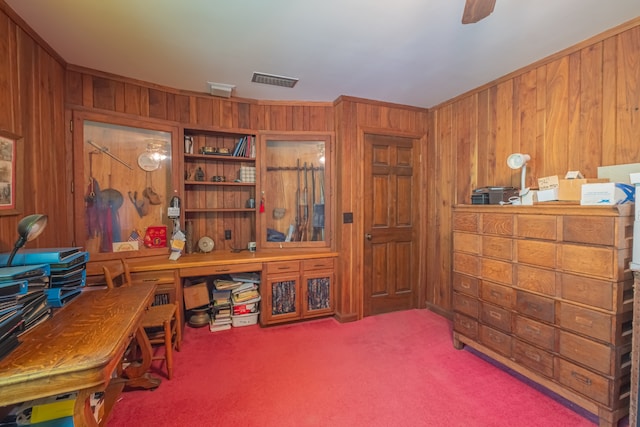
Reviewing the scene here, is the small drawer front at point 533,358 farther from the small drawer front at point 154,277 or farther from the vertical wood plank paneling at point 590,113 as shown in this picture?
the small drawer front at point 154,277

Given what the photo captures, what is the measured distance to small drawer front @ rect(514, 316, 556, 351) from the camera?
1.82 metres

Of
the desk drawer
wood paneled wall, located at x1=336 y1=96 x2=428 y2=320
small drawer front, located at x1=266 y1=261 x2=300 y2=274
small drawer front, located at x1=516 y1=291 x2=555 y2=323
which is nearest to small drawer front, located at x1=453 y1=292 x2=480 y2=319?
small drawer front, located at x1=516 y1=291 x2=555 y2=323

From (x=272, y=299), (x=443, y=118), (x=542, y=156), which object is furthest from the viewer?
(x=443, y=118)

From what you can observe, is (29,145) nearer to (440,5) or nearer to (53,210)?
(53,210)

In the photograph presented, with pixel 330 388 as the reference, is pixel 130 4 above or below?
above

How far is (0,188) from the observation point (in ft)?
5.10

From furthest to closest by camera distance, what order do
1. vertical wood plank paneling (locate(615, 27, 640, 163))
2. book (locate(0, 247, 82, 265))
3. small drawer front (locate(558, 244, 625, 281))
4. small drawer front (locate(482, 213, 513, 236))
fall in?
small drawer front (locate(482, 213, 513, 236)), vertical wood plank paneling (locate(615, 27, 640, 163)), small drawer front (locate(558, 244, 625, 281)), book (locate(0, 247, 82, 265))

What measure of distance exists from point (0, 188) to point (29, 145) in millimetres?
462

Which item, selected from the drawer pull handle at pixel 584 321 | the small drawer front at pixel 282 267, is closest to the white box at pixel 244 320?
the small drawer front at pixel 282 267

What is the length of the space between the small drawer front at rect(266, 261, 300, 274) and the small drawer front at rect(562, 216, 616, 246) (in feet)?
7.28

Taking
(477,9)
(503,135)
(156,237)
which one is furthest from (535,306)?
(156,237)

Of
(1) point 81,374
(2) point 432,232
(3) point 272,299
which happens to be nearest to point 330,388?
(3) point 272,299

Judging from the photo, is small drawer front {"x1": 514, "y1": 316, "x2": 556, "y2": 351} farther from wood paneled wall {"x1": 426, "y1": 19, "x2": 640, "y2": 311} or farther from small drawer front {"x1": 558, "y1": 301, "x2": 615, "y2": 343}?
wood paneled wall {"x1": 426, "y1": 19, "x2": 640, "y2": 311}

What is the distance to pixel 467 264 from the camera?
2412 mm
